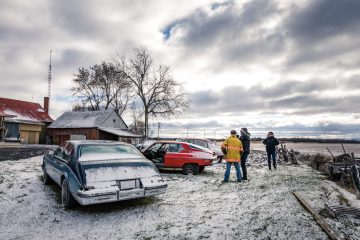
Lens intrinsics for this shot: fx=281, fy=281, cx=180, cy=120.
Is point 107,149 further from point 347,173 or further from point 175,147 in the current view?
point 347,173

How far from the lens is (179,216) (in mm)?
5664

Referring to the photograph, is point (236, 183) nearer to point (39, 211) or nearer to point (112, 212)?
point (112, 212)

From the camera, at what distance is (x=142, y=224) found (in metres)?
5.26

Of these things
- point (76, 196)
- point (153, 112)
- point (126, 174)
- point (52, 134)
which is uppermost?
point (153, 112)

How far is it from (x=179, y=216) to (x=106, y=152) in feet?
8.23

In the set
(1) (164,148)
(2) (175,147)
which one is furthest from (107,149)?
(1) (164,148)

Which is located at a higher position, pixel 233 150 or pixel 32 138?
pixel 32 138

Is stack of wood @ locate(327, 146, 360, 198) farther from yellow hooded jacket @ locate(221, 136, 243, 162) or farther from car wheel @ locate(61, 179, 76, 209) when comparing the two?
car wheel @ locate(61, 179, 76, 209)

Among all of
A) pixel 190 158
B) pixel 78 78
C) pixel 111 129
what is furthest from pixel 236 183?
pixel 78 78

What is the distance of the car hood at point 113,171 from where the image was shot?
5.74m

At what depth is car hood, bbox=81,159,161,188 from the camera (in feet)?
18.8

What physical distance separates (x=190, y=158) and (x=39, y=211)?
649 cm

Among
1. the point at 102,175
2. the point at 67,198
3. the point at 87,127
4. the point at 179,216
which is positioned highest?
the point at 87,127

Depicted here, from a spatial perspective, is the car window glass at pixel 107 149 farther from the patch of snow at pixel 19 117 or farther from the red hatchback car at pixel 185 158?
the patch of snow at pixel 19 117
